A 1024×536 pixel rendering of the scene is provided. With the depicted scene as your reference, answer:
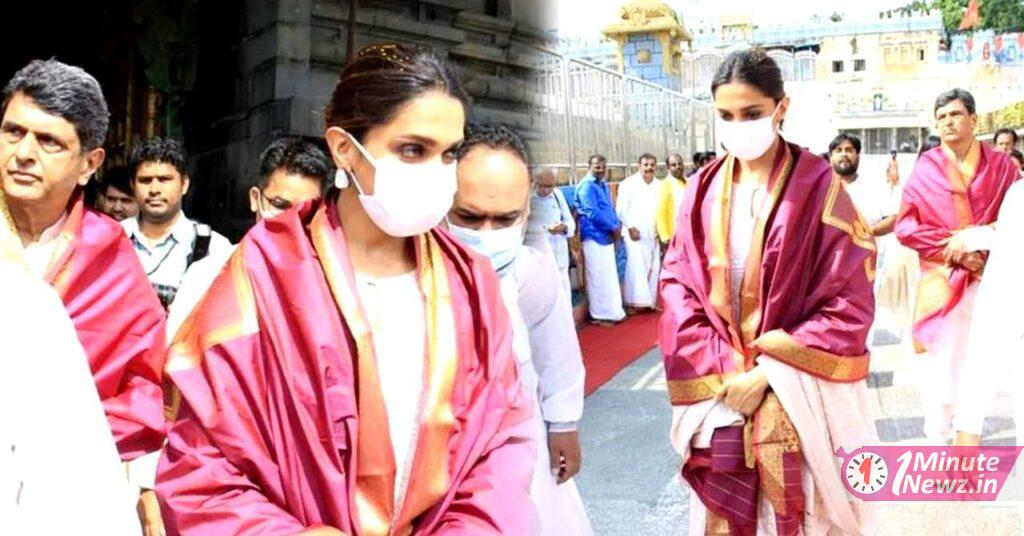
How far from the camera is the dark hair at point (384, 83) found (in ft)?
4.93

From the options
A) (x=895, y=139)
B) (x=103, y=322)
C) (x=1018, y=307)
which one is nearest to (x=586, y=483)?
(x=1018, y=307)

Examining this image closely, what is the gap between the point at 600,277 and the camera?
847 centimetres

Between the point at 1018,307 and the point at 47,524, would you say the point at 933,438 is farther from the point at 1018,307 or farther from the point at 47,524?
the point at 47,524

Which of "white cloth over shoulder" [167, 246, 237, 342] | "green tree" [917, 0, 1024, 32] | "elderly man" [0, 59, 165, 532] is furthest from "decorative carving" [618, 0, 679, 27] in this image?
"elderly man" [0, 59, 165, 532]

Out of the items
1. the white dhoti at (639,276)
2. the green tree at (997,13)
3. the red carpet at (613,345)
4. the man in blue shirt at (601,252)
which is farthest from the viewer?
the white dhoti at (639,276)

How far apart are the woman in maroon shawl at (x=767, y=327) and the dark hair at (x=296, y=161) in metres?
0.90

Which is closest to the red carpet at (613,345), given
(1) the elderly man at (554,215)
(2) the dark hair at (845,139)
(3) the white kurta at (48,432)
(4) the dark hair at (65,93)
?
(1) the elderly man at (554,215)

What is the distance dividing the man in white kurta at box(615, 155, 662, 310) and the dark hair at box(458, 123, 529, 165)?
698cm

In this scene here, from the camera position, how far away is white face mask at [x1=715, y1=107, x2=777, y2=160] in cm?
266

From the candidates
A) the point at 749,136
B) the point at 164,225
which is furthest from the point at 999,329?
the point at 164,225

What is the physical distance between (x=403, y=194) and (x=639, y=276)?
25.6 ft

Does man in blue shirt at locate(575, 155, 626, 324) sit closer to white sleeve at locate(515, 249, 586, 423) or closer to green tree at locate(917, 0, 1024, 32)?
green tree at locate(917, 0, 1024, 32)

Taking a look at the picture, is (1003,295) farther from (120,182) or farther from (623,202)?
(623,202)
